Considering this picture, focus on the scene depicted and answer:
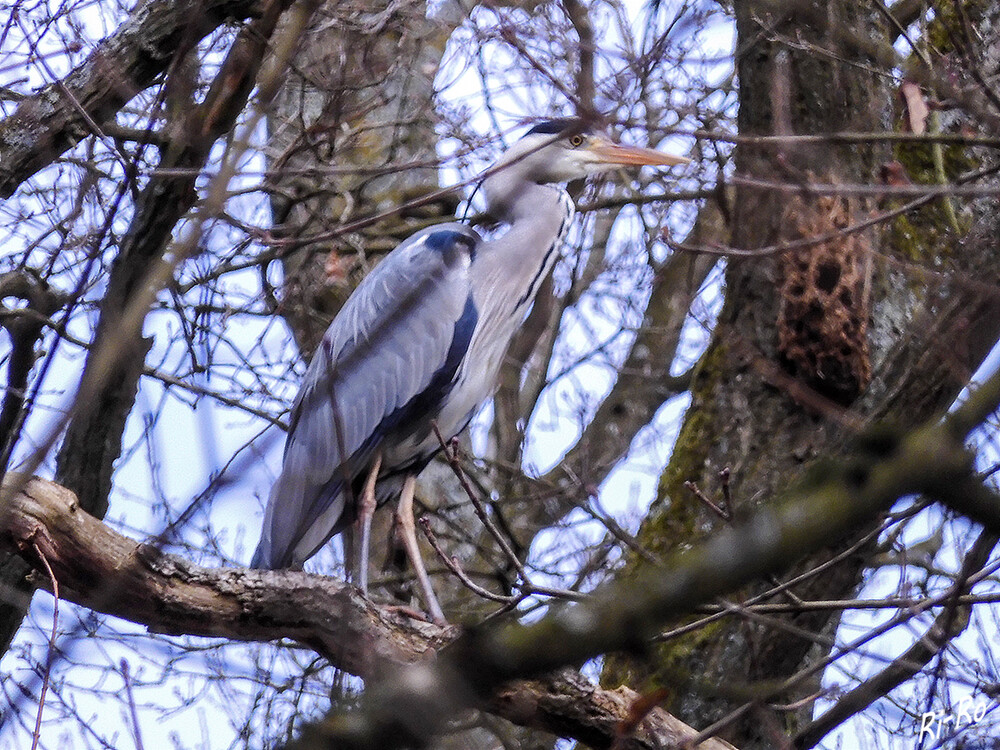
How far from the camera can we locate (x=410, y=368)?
4336mm

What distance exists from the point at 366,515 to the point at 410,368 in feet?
1.85

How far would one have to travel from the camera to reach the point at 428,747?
942 millimetres

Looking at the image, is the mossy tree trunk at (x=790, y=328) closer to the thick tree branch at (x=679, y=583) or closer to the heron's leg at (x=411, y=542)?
the heron's leg at (x=411, y=542)

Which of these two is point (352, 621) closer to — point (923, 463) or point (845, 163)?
point (923, 463)

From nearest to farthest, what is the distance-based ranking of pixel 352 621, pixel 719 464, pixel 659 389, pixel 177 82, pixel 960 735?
pixel 177 82
pixel 960 735
pixel 352 621
pixel 719 464
pixel 659 389

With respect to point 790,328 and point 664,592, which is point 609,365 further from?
point 664,592

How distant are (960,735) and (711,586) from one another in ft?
5.21

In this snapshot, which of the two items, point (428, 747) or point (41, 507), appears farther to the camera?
point (41, 507)

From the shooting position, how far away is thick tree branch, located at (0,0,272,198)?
10.1 ft

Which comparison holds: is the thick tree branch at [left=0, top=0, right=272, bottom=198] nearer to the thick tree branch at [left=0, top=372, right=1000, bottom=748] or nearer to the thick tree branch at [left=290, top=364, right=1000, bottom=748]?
the thick tree branch at [left=0, top=372, right=1000, bottom=748]

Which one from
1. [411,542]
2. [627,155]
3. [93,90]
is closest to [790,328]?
[627,155]

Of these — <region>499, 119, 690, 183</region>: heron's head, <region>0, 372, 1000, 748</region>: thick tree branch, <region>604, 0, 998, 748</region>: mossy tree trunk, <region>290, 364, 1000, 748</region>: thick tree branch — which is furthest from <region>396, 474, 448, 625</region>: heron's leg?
<region>290, 364, 1000, 748</region>: thick tree branch

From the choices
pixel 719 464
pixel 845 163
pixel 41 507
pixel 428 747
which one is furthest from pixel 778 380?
pixel 428 747

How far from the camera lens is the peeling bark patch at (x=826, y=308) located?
3859mm
